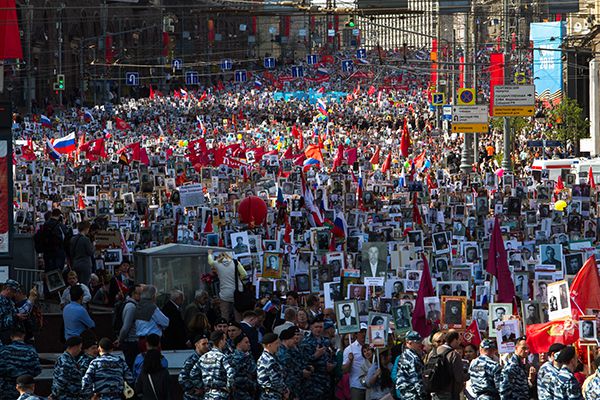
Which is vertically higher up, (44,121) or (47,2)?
(47,2)

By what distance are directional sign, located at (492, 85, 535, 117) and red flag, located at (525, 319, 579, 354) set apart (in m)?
29.1

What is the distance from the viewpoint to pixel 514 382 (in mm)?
13359

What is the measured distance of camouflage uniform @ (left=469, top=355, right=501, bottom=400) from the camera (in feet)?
44.1

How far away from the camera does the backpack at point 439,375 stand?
45.2 feet

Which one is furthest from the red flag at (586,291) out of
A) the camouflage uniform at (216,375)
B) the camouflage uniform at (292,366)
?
the camouflage uniform at (216,375)

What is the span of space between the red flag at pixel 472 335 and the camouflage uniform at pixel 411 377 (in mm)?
1749

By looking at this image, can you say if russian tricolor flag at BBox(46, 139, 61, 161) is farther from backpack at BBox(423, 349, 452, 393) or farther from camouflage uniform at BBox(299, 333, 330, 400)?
backpack at BBox(423, 349, 452, 393)

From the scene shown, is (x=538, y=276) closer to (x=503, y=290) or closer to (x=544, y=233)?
(x=503, y=290)

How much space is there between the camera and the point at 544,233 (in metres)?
24.3

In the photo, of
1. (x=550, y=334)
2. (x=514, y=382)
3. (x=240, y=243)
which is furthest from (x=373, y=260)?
(x=514, y=382)

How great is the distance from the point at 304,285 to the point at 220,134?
42957 millimetres

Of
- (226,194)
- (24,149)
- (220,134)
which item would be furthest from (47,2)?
(226,194)

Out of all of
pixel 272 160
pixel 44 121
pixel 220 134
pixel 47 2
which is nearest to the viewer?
pixel 272 160

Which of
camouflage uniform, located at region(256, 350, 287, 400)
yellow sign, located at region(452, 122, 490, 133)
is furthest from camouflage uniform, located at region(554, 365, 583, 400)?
yellow sign, located at region(452, 122, 490, 133)
